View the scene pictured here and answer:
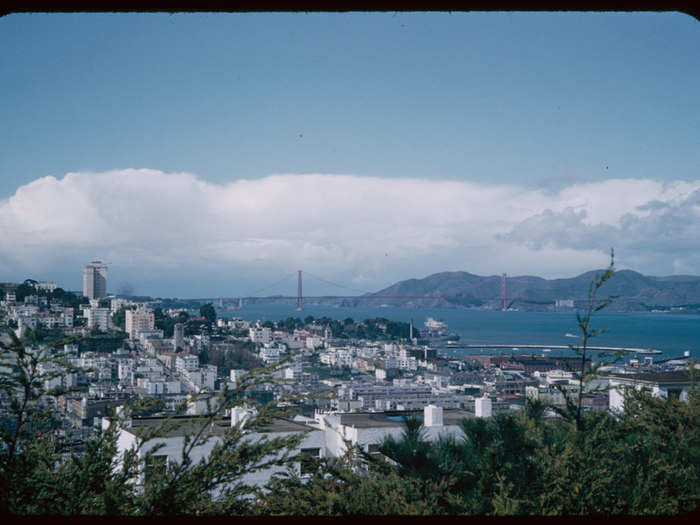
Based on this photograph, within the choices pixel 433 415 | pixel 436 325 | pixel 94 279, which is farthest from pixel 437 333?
pixel 94 279

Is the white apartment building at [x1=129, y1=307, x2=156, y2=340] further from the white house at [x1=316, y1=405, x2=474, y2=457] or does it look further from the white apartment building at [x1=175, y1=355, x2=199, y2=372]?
the white house at [x1=316, y1=405, x2=474, y2=457]

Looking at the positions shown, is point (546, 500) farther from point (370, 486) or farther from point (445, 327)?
point (445, 327)

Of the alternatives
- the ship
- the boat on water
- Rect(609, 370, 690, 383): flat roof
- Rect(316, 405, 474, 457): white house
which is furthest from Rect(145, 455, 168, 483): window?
the boat on water

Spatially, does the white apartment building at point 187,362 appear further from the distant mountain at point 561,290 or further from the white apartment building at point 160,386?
the distant mountain at point 561,290

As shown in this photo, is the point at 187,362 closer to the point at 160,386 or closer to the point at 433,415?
the point at 160,386

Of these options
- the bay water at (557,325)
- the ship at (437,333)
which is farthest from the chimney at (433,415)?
the ship at (437,333)
